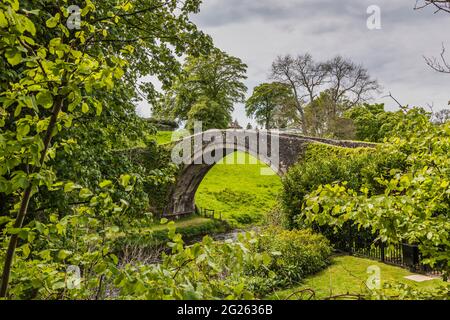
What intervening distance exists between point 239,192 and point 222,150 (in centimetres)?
925

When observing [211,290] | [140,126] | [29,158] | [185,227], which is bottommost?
[185,227]

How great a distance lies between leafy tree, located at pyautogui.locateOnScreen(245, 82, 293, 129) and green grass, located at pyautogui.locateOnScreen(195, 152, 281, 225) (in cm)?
816

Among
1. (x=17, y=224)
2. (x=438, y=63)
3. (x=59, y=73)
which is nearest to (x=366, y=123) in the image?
(x=438, y=63)

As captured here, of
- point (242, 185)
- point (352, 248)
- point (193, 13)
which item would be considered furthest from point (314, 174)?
point (242, 185)

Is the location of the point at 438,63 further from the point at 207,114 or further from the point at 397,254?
the point at 207,114

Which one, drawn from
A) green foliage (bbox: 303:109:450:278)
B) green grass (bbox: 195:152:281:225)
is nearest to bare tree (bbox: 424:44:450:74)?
green foliage (bbox: 303:109:450:278)

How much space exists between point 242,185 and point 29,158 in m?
31.1

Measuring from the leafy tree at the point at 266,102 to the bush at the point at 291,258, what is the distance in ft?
103

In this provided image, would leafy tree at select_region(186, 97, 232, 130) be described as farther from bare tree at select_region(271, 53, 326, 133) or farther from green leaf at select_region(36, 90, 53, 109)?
green leaf at select_region(36, 90, 53, 109)

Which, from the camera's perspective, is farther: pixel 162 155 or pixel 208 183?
pixel 208 183

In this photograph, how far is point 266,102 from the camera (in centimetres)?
4497
